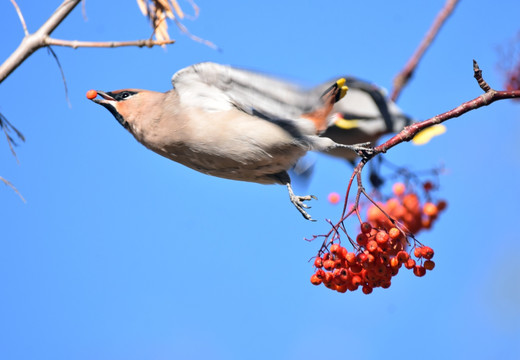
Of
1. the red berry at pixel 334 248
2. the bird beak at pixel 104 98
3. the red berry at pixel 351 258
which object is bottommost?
the red berry at pixel 351 258

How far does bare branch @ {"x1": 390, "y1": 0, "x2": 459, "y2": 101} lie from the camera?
2863 millimetres

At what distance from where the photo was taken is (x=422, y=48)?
2936 millimetres

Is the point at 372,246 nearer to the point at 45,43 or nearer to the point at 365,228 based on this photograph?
the point at 365,228

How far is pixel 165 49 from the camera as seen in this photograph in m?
2.94

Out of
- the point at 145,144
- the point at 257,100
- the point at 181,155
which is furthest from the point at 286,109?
the point at 145,144

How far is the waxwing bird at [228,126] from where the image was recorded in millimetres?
3398

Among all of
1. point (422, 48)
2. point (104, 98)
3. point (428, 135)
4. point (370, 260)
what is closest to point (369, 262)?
point (370, 260)

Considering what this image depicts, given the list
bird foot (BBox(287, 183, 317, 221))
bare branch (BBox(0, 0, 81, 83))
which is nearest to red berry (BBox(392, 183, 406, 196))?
bird foot (BBox(287, 183, 317, 221))

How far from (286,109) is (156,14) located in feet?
2.42

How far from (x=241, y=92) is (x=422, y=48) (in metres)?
0.93

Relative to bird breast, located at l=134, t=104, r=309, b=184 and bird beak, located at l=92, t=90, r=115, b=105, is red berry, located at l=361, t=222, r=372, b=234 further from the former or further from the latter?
bird beak, located at l=92, t=90, r=115, b=105

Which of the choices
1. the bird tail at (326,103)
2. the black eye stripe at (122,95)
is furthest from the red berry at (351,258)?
the black eye stripe at (122,95)

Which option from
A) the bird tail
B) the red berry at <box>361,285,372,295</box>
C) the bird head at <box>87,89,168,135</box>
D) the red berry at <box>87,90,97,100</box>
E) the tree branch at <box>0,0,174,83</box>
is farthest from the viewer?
the red berry at <box>87,90,97,100</box>

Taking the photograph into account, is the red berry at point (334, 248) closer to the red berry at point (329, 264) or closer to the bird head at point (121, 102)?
the red berry at point (329, 264)
